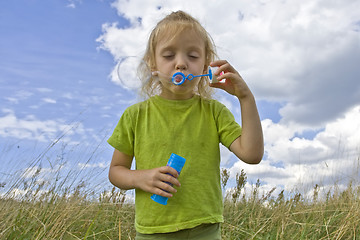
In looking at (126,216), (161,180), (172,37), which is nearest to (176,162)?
(161,180)

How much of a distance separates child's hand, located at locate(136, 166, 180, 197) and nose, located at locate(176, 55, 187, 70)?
515 millimetres

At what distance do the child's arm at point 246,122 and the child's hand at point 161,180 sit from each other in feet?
1.23

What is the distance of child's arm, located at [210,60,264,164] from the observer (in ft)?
5.94

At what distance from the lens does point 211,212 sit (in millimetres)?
1855

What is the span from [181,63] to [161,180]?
1.94ft

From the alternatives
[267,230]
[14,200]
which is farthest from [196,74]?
[14,200]

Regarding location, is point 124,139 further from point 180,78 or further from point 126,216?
point 126,216

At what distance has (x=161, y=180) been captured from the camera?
5.72 ft

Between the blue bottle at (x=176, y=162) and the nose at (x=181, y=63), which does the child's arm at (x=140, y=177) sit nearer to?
the blue bottle at (x=176, y=162)

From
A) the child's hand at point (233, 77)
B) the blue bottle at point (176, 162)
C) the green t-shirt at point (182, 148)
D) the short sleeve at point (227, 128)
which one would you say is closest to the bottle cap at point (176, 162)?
the blue bottle at point (176, 162)

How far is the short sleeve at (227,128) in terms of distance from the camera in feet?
6.16

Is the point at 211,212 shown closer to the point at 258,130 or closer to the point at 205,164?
the point at 205,164

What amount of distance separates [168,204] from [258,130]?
22.8 inches

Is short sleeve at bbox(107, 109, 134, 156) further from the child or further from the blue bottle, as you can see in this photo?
the blue bottle
